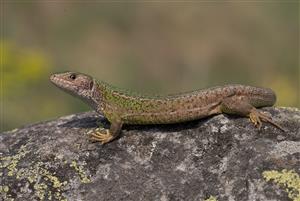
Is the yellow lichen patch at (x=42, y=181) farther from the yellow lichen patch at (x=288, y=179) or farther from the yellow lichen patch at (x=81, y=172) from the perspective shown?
the yellow lichen patch at (x=288, y=179)

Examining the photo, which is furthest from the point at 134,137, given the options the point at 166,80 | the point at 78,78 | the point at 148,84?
the point at 166,80

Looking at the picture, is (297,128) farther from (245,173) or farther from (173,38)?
(173,38)

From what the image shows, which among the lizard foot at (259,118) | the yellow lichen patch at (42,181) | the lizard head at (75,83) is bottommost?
the yellow lichen patch at (42,181)

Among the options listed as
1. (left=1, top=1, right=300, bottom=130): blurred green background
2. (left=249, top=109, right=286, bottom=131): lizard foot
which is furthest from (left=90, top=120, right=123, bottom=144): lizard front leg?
(left=1, top=1, right=300, bottom=130): blurred green background

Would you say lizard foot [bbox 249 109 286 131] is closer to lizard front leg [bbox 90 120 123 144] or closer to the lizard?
the lizard

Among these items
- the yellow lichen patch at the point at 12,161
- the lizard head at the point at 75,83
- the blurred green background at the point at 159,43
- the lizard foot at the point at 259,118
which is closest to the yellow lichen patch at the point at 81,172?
the yellow lichen patch at the point at 12,161

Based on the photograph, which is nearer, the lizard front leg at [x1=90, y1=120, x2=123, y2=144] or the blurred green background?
the lizard front leg at [x1=90, y1=120, x2=123, y2=144]
